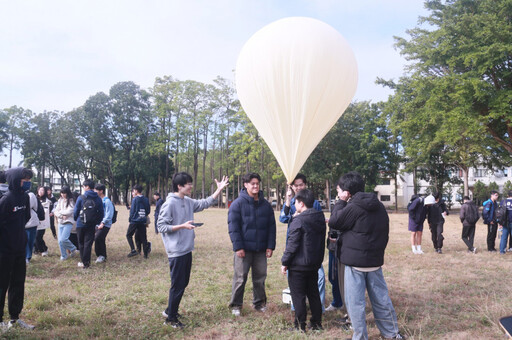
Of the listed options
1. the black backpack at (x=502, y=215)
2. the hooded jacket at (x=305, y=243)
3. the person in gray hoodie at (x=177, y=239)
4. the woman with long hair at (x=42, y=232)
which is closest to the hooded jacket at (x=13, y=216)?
the person in gray hoodie at (x=177, y=239)

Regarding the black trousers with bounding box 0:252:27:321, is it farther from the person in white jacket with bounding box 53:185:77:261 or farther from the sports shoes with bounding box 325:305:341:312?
the person in white jacket with bounding box 53:185:77:261

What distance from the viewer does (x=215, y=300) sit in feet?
18.9

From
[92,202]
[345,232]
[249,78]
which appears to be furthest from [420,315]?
[92,202]

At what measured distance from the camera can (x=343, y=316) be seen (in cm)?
504

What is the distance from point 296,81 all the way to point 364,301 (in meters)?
3.39

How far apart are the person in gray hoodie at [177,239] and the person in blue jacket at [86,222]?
4300 millimetres

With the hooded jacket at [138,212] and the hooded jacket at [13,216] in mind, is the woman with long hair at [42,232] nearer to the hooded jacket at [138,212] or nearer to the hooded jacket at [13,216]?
the hooded jacket at [138,212]

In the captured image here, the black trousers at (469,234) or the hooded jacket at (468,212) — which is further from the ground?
the hooded jacket at (468,212)

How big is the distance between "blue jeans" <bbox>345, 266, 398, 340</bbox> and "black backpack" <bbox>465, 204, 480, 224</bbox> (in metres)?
7.96

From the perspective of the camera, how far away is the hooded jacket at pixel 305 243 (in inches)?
170

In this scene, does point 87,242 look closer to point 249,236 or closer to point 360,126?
point 249,236

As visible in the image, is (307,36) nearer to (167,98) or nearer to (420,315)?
(420,315)

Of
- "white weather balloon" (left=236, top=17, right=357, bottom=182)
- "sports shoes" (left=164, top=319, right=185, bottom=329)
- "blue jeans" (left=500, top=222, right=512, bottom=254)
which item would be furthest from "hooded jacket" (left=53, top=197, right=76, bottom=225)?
"blue jeans" (left=500, top=222, right=512, bottom=254)

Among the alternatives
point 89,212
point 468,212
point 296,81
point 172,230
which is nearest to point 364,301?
point 172,230
